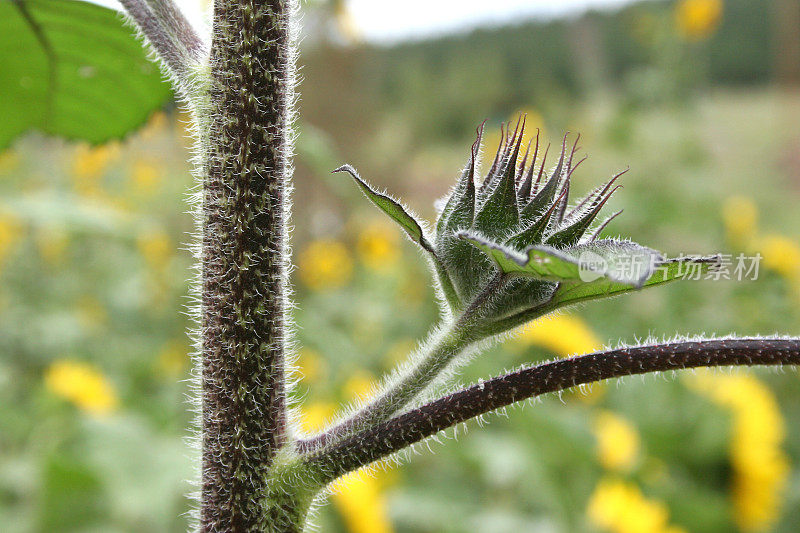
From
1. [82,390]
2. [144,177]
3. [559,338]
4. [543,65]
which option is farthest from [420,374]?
[543,65]

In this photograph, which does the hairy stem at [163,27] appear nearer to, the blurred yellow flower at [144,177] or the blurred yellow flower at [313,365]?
the blurred yellow flower at [313,365]

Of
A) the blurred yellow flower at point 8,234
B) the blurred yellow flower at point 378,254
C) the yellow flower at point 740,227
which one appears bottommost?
the blurred yellow flower at point 8,234

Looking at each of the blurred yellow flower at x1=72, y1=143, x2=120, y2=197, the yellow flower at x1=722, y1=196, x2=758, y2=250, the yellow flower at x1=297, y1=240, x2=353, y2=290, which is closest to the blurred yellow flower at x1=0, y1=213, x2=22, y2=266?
the blurred yellow flower at x1=72, y1=143, x2=120, y2=197

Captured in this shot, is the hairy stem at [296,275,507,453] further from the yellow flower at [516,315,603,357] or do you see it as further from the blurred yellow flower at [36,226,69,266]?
the blurred yellow flower at [36,226,69,266]

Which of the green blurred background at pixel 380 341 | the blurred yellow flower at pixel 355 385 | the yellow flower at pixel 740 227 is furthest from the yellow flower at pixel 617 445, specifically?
the yellow flower at pixel 740 227

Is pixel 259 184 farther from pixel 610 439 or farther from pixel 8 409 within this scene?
pixel 8 409

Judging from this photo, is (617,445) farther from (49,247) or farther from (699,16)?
(49,247)
